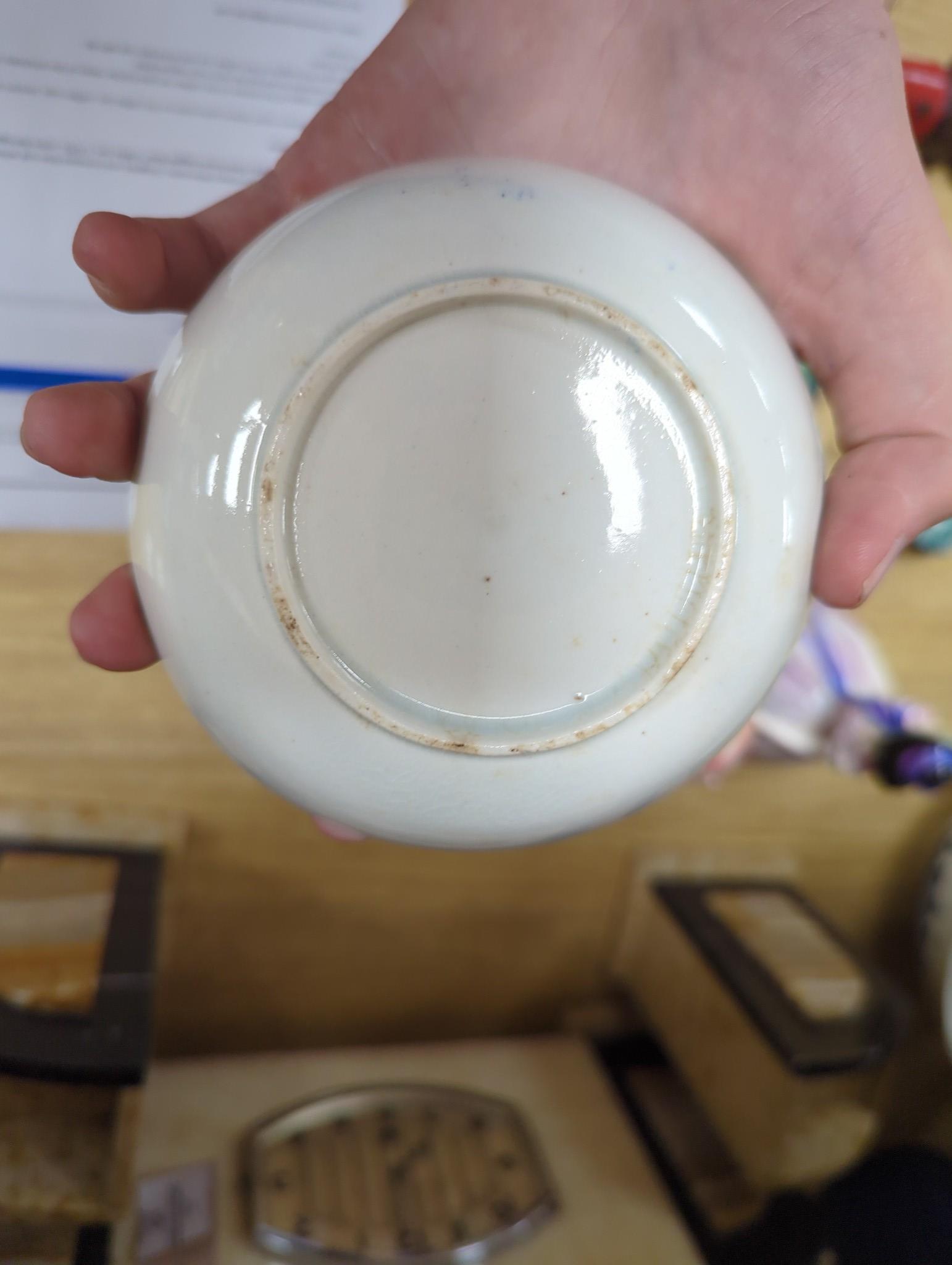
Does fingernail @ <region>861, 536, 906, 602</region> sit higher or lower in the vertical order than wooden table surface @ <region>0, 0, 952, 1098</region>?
higher

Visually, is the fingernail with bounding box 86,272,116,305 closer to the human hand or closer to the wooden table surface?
the human hand

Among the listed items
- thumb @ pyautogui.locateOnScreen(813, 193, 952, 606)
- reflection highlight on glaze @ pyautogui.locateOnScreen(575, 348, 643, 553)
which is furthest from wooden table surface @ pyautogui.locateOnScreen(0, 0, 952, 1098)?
reflection highlight on glaze @ pyautogui.locateOnScreen(575, 348, 643, 553)

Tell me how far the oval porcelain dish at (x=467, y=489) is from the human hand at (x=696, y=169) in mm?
102

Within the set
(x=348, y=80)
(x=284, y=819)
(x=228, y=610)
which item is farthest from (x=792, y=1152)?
(x=348, y=80)

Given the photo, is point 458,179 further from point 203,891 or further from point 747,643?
point 203,891

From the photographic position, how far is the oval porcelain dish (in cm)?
34

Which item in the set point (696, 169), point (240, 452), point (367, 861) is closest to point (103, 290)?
point (240, 452)

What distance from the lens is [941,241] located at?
496 millimetres

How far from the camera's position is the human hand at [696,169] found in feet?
1.54

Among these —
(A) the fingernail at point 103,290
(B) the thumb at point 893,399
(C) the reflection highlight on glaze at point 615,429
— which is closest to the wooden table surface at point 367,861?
(A) the fingernail at point 103,290

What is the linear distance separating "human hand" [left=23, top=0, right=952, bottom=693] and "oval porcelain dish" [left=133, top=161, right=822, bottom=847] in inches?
4.0

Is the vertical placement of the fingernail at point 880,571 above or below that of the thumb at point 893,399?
below

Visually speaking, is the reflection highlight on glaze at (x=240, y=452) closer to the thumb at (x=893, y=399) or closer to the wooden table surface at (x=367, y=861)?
the thumb at (x=893, y=399)

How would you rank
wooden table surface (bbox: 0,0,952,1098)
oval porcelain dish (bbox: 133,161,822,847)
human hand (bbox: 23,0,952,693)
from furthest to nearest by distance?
1. wooden table surface (bbox: 0,0,952,1098)
2. human hand (bbox: 23,0,952,693)
3. oval porcelain dish (bbox: 133,161,822,847)
